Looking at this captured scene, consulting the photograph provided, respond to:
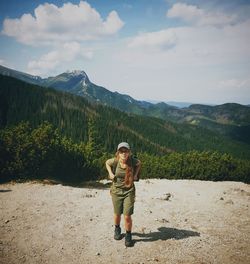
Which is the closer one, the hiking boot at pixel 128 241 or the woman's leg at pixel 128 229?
the woman's leg at pixel 128 229

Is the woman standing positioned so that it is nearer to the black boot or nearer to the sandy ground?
the black boot

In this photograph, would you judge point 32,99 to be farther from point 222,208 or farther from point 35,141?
point 222,208

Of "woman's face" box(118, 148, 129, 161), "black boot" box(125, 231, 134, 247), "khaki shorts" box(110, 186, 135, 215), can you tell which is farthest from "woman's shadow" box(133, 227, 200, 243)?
"woman's face" box(118, 148, 129, 161)

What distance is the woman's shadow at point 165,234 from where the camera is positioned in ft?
32.3

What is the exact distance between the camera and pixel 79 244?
9.21 metres

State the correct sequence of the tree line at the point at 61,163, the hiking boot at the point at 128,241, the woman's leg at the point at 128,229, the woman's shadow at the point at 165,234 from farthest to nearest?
the tree line at the point at 61,163
the woman's shadow at the point at 165,234
the hiking boot at the point at 128,241
the woman's leg at the point at 128,229

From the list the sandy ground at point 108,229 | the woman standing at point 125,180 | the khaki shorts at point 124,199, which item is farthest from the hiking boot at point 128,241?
the khaki shorts at point 124,199

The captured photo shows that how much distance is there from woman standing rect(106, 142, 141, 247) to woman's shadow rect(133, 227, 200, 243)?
3.17 ft

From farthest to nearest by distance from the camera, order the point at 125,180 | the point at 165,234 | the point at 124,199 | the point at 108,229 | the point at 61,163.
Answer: the point at 61,163
the point at 108,229
the point at 165,234
the point at 124,199
the point at 125,180

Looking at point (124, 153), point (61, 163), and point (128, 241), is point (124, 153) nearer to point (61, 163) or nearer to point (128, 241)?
point (128, 241)

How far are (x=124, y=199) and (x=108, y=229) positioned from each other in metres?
2.36

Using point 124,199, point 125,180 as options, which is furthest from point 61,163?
point 125,180

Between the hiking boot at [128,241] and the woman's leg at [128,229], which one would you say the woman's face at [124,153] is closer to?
the woman's leg at [128,229]

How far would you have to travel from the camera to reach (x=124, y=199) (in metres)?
9.00
